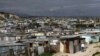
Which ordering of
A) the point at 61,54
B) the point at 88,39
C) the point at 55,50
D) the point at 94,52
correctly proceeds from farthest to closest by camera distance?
the point at 88,39 → the point at 55,50 → the point at 61,54 → the point at 94,52

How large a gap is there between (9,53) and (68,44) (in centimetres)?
601

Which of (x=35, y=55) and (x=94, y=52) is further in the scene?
(x=35, y=55)

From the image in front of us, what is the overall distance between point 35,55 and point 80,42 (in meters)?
5.58

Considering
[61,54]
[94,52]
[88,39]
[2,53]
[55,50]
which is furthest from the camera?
[88,39]

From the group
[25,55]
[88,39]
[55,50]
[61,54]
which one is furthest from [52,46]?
[88,39]

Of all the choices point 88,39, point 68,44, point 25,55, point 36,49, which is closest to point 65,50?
point 68,44

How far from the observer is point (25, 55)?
2653 cm

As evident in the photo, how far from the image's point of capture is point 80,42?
30922 millimetres

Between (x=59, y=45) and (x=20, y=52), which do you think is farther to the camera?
(x=59, y=45)

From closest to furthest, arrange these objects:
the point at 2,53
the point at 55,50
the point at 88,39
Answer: the point at 2,53 → the point at 55,50 → the point at 88,39

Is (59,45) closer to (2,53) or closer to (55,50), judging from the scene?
(55,50)

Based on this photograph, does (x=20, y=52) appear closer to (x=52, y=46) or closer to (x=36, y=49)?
(x=36, y=49)

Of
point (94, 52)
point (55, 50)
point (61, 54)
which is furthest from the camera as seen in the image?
point (55, 50)

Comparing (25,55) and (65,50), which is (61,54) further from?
(25,55)
